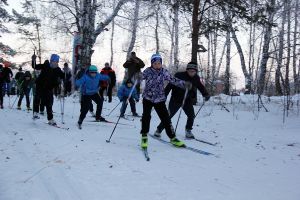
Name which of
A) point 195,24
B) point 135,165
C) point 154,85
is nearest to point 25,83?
point 195,24

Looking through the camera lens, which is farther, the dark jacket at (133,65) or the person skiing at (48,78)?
the dark jacket at (133,65)

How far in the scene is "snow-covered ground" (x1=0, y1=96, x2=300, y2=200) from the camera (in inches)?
183

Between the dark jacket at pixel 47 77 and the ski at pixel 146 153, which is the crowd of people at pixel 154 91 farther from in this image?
the ski at pixel 146 153

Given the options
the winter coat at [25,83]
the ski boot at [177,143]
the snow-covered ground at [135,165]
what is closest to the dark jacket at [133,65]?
the winter coat at [25,83]

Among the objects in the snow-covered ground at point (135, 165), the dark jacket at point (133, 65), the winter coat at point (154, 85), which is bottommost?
the snow-covered ground at point (135, 165)

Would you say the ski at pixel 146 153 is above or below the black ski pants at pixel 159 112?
below

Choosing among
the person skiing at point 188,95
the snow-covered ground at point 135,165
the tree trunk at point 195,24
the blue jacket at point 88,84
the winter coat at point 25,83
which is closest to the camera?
the snow-covered ground at point 135,165

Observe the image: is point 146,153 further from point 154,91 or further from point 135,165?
point 154,91

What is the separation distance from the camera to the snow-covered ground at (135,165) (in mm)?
4637

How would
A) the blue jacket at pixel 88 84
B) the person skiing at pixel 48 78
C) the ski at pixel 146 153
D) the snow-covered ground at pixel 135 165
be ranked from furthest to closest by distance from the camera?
1. the blue jacket at pixel 88 84
2. the person skiing at pixel 48 78
3. the ski at pixel 146 153
4. the snow-covered ground at pixel 135 165

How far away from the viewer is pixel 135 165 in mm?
5910

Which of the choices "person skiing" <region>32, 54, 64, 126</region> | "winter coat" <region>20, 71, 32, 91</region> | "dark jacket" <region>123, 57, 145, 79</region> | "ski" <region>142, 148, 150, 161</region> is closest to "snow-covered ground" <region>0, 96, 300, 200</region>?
"ski" <region>142, 148, 150, 161</region>

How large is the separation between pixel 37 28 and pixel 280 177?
39.4 metres

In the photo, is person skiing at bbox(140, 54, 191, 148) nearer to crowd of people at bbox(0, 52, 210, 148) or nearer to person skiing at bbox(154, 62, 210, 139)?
crowd of people at bbox(0, 52, 210, 148)
